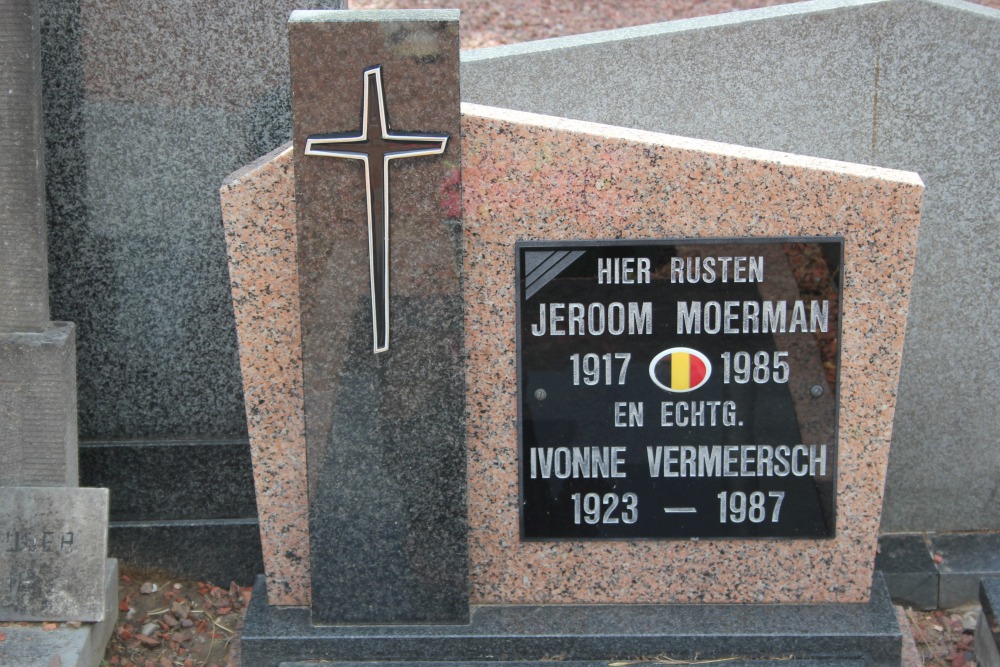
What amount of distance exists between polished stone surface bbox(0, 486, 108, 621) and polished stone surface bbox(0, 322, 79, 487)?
9 cm

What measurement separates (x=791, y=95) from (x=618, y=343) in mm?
1513

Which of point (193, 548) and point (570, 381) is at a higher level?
point (570, 381)

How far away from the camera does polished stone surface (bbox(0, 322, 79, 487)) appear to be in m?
4.02

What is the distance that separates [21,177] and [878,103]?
126 inches

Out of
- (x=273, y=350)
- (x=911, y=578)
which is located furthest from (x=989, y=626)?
(x=273, y=350)

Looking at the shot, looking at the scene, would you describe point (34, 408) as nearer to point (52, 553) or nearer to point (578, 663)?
point (52, 553)

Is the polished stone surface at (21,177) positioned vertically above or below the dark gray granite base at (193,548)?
above

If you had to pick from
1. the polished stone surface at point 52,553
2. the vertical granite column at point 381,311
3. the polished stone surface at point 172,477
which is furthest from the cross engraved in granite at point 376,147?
the polished stone surface at point 172,477

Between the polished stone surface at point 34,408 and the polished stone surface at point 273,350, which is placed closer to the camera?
the polished stone surface at point 273,350

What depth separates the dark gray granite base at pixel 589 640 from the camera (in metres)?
3.72

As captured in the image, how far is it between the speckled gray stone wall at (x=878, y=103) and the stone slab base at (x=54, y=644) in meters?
2.44

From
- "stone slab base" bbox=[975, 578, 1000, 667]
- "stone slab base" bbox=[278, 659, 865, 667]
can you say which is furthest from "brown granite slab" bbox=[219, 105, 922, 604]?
"stone slab base" bbox=[975, 578, 1000, 667]

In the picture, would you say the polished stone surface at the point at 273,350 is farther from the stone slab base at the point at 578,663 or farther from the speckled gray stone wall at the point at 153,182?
the speckled gray stone wall at the point at 153,182

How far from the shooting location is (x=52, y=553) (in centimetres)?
396
